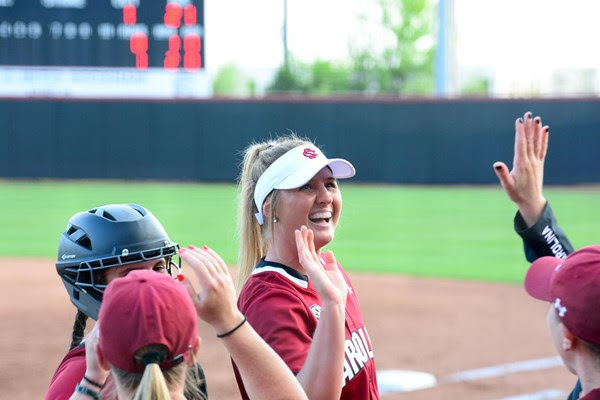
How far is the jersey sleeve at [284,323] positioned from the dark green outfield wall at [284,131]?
75.7 feet

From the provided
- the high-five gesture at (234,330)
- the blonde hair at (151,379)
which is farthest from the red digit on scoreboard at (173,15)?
the blonde hair at (151,379)

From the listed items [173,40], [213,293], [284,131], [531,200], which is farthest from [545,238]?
[284,131]

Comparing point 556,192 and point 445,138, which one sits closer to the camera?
point 556,192

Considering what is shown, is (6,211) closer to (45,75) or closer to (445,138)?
(45,75)

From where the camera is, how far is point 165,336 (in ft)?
6.26

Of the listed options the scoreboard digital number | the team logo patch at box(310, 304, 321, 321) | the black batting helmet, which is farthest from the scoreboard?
the team logo patch at box(310, 304, 321, 321)

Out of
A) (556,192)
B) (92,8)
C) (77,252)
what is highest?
(92,8)

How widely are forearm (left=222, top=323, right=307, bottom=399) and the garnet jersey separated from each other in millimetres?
392

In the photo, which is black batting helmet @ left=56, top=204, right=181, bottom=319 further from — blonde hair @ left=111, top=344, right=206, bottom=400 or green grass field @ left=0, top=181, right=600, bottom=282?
green grass field @ left=0, top=181, right=600, bottom=282

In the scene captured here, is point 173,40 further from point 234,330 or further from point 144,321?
point 144,321

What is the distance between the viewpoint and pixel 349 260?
41.4 feet

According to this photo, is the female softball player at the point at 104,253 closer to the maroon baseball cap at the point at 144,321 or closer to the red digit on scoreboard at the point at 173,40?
the maroon baseball cap at the point at 144,321

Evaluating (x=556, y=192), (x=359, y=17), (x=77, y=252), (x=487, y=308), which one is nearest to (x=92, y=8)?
(x=556, y=192)

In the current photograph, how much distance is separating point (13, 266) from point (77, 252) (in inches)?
382
